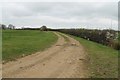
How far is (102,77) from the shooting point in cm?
1300

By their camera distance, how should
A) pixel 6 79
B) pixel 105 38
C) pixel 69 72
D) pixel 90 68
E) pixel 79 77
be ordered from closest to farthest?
pixel 6 79, pixel 79 77, pixel 69 72, pixel 90 68, pixel 105 38

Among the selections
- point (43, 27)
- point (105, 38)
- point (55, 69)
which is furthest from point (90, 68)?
point (43, 27)

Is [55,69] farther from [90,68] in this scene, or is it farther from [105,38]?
[105,38]

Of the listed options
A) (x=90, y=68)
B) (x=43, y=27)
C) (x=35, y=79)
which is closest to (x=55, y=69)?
(x=90, y=68)

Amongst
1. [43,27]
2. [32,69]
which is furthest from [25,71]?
[43,27]

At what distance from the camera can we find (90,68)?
51.3 feet

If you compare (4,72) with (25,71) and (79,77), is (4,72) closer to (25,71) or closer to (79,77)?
(25,71)

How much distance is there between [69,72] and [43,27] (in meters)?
95.7

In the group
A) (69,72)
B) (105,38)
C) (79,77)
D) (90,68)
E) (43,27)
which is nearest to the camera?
(79,77)

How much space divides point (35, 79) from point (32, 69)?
2.54 meters

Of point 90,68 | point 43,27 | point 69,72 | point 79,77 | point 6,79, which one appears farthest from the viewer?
point 43,27

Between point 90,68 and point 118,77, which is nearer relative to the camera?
point 118,77

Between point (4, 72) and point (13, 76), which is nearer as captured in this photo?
point (13, 76)

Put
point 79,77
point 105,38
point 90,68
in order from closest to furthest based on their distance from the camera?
point 79,77, point 90,68, point 105,38
